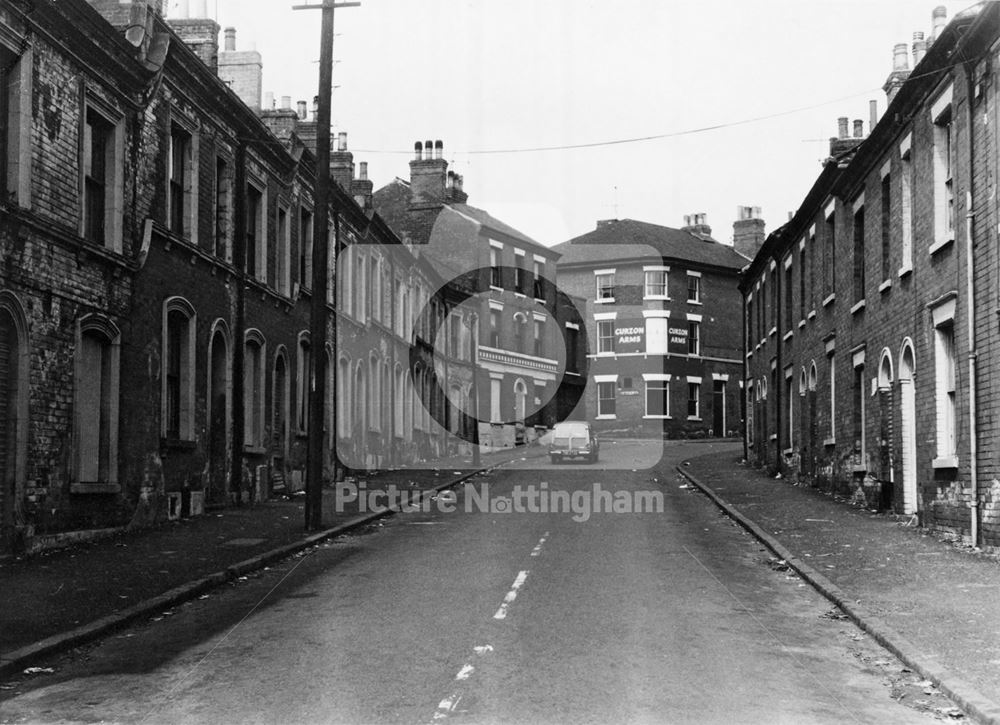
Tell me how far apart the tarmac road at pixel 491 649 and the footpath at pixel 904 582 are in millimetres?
328

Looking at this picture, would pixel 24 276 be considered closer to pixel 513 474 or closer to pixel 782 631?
pixel 782 631

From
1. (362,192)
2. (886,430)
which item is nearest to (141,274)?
(886,430)

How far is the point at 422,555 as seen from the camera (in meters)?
15.5

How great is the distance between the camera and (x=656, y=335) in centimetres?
6278

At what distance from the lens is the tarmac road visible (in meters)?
7.16

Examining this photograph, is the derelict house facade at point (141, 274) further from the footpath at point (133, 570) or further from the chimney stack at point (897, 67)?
the chimney stack at point (897, 67)

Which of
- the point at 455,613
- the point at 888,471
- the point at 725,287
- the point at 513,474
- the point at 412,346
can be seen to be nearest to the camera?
the point at 455,613

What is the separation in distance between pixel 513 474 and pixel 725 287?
35.1 m

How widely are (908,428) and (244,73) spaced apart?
53.7 ft

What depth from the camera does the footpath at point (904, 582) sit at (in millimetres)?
8242

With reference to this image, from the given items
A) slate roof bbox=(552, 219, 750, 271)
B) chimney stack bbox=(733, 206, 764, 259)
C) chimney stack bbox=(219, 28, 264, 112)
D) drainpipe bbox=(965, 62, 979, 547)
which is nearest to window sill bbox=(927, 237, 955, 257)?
drainpipe bbox=(965, 62, 979, 547)

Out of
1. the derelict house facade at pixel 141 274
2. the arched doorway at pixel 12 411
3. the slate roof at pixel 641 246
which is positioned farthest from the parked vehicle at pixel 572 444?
the arched doorway at pixel 12 411

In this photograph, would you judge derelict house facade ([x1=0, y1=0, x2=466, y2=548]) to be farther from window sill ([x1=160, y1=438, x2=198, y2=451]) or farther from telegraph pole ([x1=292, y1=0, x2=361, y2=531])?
telegraph pole ([x1=292, y1=0, x2=361, y2=531])

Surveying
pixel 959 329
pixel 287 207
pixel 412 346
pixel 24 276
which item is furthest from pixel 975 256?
pixel 412 346
